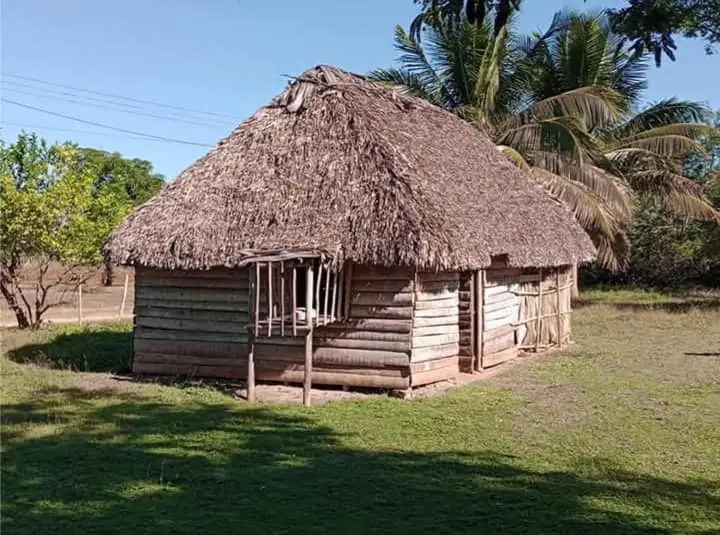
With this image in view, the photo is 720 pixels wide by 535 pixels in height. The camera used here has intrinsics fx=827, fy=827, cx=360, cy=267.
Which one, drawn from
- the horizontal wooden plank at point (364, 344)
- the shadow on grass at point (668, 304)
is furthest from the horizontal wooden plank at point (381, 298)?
the shadow on grass at point (668, 304)

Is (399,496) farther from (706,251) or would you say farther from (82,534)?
(706,251)

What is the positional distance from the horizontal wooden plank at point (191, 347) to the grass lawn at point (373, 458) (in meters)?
0.81

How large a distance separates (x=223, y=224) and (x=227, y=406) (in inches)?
118

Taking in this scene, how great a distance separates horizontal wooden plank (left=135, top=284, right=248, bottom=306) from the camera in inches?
496

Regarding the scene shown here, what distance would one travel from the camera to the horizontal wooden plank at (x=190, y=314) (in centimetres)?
1257

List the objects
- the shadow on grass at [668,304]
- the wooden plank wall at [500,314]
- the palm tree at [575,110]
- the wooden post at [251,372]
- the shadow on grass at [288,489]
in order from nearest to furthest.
A: the shadow on grass at [288,489] → the wooden post at [251,372] → the wooden plank wall at [500,314] → the palm tree at [575,110] → the shadow on grass at [668,304]

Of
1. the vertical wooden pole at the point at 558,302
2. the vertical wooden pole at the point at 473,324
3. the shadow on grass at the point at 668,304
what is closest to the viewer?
the vertical wooden pole at the point at 473,324

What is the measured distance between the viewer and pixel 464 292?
44.6 ft

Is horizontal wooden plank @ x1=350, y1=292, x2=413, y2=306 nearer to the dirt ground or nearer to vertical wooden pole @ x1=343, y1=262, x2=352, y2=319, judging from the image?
vertical wooden pole @ x1=343, y1=262, x2=352, y2=319

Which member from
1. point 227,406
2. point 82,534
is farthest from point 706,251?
point 82,534

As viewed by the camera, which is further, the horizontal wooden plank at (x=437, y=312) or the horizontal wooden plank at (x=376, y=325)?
the horizontal wooden plank at (x=437, y=312)

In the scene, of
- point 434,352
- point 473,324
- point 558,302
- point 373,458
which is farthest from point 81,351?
point 558,302

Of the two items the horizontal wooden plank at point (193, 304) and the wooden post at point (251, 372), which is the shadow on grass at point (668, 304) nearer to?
the horizontal wooden plank at point (193, 304)

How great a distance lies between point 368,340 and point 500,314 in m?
3.98
